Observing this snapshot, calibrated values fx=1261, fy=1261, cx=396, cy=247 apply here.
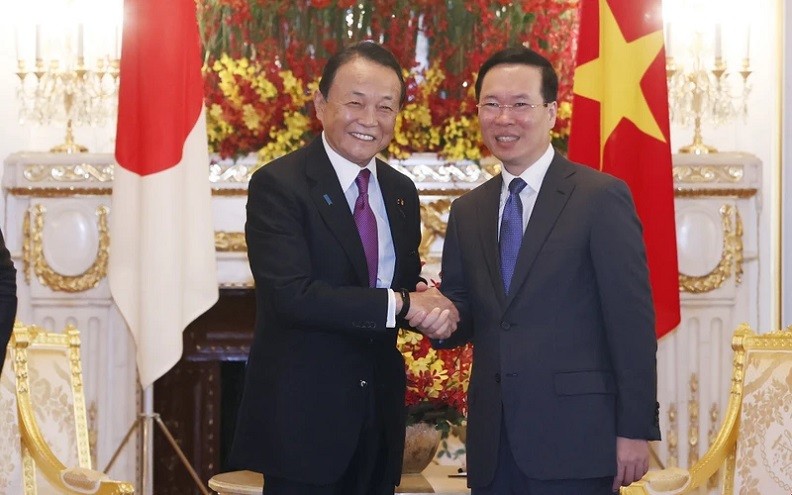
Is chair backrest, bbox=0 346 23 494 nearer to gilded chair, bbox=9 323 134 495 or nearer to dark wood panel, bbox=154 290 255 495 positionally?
gilded chair, bbox=9 323 134 495

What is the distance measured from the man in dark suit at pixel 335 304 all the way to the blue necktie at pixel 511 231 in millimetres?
265

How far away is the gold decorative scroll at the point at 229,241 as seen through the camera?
20.6 ft

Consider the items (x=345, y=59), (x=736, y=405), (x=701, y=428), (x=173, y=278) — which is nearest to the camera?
(x=345, y=59)

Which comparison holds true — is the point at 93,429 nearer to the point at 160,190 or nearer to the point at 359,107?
the point at 160,190

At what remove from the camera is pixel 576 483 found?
10.6ft

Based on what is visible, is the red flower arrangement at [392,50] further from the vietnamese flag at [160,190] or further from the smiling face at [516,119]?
the smiling face at [516,119]

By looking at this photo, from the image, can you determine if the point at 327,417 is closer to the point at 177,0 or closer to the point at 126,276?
the point at 126,276

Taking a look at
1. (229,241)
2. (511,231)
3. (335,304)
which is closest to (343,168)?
(335,304)

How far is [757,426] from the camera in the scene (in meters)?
4.18

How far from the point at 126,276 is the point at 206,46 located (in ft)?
4.60

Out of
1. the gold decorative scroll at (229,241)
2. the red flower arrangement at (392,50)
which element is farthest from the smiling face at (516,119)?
the gold decorative scroll at (229,241)

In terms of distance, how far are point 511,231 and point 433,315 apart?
0.33 metres

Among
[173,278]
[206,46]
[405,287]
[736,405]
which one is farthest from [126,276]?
[736,405]

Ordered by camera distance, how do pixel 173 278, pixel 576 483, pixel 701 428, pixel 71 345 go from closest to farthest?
1. pixel 576 483
2. pixel 71 345
3. pixel 173 278
4. pixel 701 428
